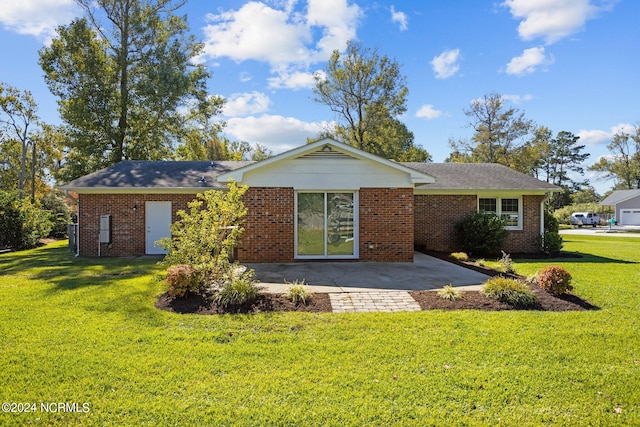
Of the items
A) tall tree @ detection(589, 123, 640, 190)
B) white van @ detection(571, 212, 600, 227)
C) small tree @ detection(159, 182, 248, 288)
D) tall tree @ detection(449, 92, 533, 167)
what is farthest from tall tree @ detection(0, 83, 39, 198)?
tall tree @ detection(589, 123, 640, 190)

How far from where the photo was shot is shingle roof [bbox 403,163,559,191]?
585 inches

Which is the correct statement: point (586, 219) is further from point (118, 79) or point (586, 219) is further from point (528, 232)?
point (118, 79)

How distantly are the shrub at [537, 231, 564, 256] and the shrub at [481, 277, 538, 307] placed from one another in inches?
353

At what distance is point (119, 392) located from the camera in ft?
12.0

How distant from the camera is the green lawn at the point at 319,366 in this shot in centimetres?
333

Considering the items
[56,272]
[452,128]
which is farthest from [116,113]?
[452,128]

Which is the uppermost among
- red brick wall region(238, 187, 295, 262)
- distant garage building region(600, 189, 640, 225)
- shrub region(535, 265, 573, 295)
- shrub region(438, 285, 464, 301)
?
distant garage building region(600, 189, 640, 225)

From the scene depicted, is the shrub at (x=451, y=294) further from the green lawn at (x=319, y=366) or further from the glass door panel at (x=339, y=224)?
the glass door panel at (x=339, y=224)

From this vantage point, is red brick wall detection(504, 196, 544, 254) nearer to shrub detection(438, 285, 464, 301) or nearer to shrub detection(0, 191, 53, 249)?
shrub detection(438, 285, 464, 301)

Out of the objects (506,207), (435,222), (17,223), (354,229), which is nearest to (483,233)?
(435,222)

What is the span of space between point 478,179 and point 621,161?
5237 cm

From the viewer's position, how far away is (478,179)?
1603 cm

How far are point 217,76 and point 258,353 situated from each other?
2584 cm

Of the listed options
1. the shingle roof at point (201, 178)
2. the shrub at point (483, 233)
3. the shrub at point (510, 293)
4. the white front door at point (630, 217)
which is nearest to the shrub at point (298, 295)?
the shrub at point (510, 293)
